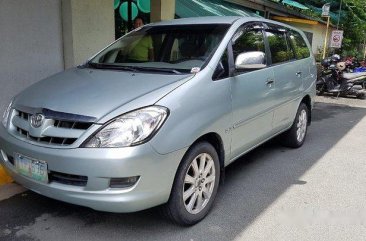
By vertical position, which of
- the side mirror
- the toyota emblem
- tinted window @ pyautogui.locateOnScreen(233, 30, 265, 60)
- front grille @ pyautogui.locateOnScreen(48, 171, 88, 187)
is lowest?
front grille @ pyautogui.locateOnScreen(48, 171, 88, 187)

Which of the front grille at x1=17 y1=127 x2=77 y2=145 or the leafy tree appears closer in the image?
the front grille at x1=17 y1=127 x2=77 y2=145

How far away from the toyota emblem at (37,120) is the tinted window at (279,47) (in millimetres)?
2718

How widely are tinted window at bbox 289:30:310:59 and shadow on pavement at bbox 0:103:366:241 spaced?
5.30ft

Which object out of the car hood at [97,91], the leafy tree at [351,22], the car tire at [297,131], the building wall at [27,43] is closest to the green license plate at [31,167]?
the car hood at [97,91]

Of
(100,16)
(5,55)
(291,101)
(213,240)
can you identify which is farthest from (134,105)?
(100,16)

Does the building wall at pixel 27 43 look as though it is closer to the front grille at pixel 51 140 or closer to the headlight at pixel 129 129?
the front grille at pixel 51 140

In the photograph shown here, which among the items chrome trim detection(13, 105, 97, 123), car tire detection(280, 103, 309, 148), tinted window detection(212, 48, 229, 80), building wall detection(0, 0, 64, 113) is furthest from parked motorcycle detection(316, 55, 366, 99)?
chrome trim detection(13, 105, 97, 123)

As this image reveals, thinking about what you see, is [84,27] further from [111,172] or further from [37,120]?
[111,172]

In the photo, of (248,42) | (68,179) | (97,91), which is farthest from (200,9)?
(68,179)

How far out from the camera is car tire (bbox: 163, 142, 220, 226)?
3.06m

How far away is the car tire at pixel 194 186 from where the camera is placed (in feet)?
10.0

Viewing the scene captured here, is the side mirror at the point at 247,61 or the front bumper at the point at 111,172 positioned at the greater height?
the side mirror at the point at 247,61

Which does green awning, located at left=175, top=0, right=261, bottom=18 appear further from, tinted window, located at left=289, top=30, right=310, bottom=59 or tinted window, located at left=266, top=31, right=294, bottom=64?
tinted window, located at left=266, top=31, right=294, bottom=64

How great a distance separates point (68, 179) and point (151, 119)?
2.37 ft
